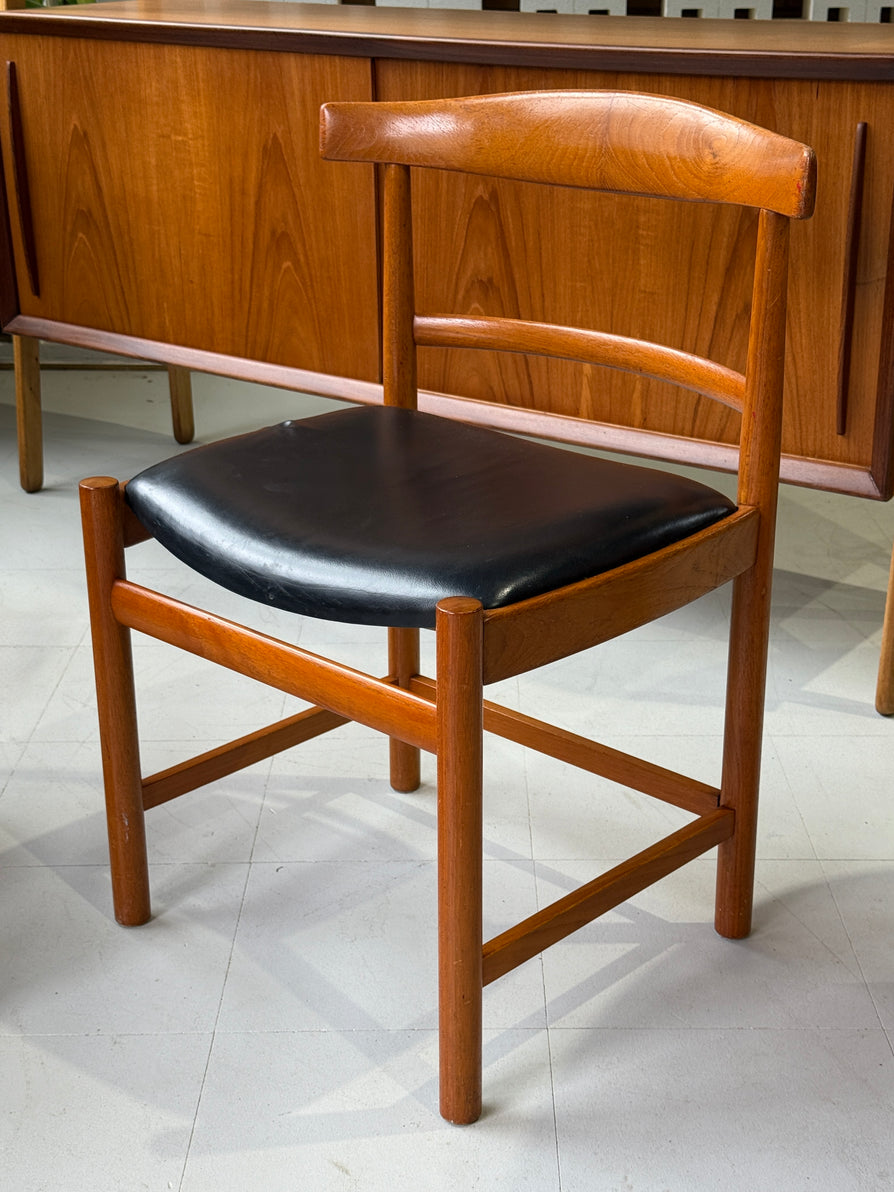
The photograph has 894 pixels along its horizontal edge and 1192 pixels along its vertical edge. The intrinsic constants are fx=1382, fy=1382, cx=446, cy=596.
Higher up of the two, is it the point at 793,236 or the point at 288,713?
the point at 793,236

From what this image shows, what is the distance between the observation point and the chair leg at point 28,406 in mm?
2148

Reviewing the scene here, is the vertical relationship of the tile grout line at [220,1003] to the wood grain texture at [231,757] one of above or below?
below

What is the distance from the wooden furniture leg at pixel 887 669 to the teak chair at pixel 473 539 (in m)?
0.45

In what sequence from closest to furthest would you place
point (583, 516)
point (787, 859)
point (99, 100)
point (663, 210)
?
point (583, 516) < point (787, 859) < point (663, 210) < point (99, 100)

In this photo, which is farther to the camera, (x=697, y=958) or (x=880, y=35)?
(x=880, y=35)

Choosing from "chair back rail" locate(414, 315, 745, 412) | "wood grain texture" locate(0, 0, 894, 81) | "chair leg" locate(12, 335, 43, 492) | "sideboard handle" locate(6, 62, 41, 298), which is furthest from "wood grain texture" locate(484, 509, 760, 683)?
"chair leg" locate(12, 335, 43, 492)

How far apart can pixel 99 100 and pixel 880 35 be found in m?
0.97

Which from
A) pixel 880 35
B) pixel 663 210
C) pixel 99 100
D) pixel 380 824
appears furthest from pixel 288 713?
pixel 880 35

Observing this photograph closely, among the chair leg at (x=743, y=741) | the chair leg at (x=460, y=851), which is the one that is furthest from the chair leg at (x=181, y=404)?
the chair leg at (x=460, y=851)

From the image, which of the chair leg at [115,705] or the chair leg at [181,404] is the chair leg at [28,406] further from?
the chair leg at [115,705]

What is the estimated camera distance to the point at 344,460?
1.08m

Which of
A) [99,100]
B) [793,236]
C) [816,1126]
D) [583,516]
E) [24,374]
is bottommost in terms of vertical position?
[816,1126]

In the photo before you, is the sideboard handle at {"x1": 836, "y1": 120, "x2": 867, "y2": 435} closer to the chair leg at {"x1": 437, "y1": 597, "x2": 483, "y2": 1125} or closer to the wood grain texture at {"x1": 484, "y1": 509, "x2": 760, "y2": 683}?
the wood grain texture at {"x1": 484, "y1": 509, "x2": 760, "y2": 683}

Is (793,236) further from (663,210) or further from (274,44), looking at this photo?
(274,44)
